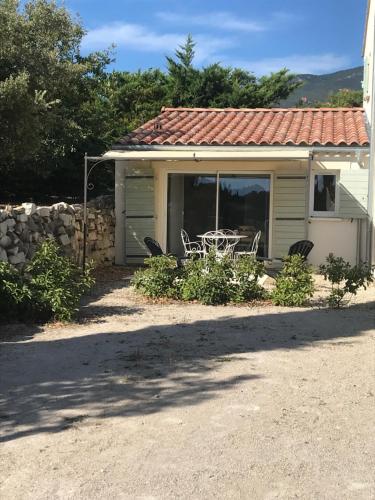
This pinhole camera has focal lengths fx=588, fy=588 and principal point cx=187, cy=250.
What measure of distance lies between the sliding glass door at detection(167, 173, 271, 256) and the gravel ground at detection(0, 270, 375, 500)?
6.25 m

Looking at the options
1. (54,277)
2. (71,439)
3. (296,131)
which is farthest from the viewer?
(296,131)

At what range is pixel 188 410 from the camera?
430 cm

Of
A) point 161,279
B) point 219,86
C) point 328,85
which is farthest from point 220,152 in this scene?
point 328,85

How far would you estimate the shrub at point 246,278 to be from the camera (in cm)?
862

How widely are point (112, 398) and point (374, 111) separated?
30.5 feet

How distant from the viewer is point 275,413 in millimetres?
4254

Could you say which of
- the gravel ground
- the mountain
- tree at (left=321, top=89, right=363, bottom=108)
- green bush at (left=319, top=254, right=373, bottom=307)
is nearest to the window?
green bush at (left=319, top=254, right=373, bottom=307)

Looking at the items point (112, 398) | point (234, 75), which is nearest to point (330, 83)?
point (234, 75)

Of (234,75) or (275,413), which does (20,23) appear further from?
(234,75)

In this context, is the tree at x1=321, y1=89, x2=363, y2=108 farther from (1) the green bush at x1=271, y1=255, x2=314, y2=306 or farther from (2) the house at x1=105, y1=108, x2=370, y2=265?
(1) the green bush at x1=271, y1=255, x2=314, y2=306

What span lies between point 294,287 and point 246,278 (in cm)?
71

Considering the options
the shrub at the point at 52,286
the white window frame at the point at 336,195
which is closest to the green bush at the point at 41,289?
the shrub at the point at 52,286

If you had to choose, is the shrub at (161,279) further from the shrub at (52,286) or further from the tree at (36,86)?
the tree at (36,86)

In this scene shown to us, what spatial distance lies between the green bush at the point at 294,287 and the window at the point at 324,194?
16.3ft
